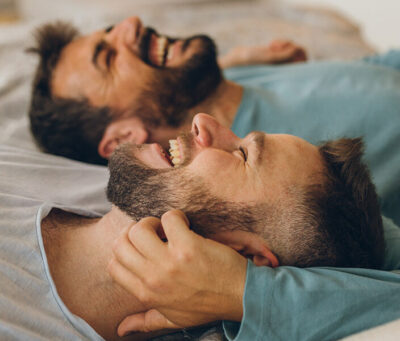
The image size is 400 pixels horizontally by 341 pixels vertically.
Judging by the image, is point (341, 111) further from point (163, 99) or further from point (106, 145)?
point (106, 145)

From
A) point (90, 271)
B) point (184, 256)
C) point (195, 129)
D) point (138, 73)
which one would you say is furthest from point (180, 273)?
point (138, 73)

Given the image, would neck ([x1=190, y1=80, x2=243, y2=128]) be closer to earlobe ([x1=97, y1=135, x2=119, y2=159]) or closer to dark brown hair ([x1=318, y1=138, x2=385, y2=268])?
earlobe ([x1=97, y1=135, x2=119, y2=159])

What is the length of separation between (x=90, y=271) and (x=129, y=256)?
19 centimetres

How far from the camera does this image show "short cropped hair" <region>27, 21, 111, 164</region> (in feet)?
4.91

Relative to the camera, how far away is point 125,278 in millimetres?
793

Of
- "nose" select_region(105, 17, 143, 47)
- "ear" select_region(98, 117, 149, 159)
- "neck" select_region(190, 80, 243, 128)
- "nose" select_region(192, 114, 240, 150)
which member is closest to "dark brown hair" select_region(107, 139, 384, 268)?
"nose" select_region(192, 114, 240, 150)

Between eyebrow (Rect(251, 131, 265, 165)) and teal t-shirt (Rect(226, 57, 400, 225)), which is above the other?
eyebrow (Rect(251, 131, 265, 165))

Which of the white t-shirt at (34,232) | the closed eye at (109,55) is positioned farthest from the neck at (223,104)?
the white t-shirt at (34,232)

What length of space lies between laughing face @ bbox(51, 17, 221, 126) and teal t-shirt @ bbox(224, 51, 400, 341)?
0.21m

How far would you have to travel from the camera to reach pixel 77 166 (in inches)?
52.9

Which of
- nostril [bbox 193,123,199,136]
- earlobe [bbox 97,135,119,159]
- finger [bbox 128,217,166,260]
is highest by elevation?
nostril [bbox 193,123,199,136]

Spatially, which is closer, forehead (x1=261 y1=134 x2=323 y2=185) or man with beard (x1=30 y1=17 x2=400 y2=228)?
forehead (x1=261 y1=134 x2=323 y2=185)

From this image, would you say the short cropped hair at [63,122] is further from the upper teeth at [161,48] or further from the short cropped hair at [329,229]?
the short cropped hair at [329,229]

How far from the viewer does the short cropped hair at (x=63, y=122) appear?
4.91 feet
